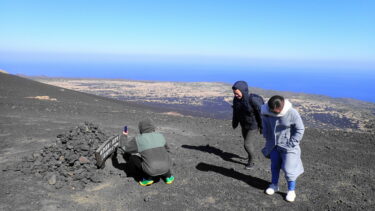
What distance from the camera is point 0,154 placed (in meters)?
7.01

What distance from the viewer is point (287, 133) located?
4543 millimetres

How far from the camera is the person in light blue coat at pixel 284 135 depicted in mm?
4348

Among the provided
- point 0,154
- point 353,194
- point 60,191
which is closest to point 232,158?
point 353,194

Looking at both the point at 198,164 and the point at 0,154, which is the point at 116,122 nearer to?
the point at 0,154

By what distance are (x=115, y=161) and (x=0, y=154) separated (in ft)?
10.2

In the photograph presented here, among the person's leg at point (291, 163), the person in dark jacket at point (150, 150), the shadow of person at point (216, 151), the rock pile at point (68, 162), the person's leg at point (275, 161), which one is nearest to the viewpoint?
the person's leg at point (291, 163)

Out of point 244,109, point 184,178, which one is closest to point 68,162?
point 184,178

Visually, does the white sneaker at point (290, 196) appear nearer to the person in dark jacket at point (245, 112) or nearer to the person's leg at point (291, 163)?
the person's leg at point (291, 163)

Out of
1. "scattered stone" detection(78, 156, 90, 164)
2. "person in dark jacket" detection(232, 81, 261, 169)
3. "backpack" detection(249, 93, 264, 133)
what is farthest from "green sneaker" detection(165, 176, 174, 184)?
"backpack" detection(249, 93, 264, 133)

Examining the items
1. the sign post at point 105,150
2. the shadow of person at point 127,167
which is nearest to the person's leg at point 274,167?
the shadow of person at point 127,167

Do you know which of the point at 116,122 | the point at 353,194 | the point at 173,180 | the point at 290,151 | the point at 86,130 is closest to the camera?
the point at 290,151

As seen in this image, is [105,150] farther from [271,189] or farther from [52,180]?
[271,189]

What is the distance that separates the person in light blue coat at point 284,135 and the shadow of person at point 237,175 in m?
0.83

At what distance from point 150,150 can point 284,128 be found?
2413 mm
